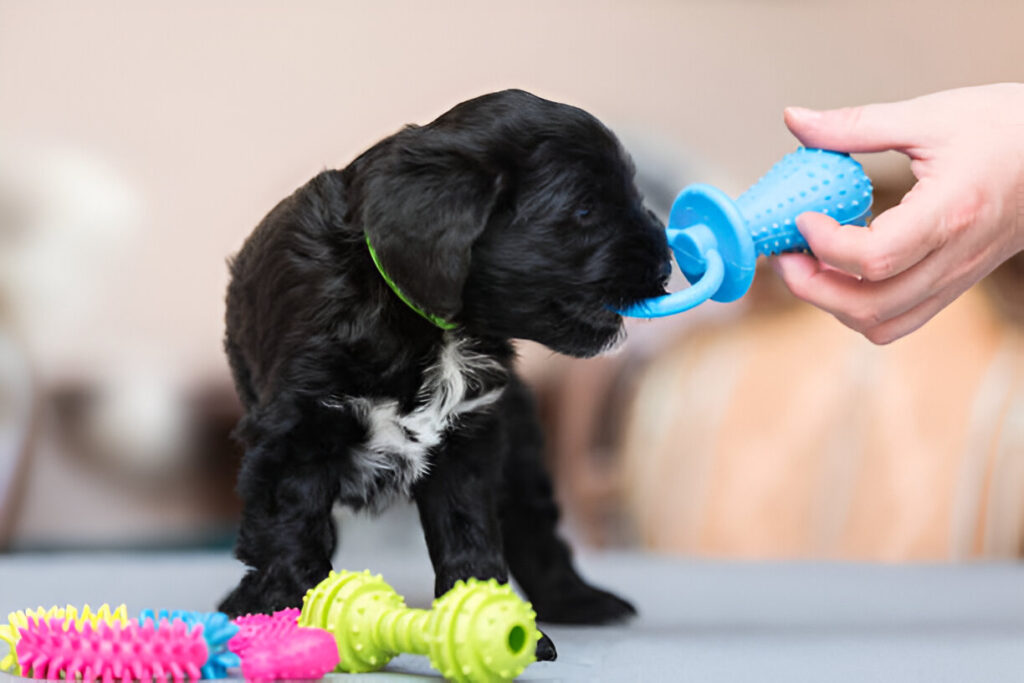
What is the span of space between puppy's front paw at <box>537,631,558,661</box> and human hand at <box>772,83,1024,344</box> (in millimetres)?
680

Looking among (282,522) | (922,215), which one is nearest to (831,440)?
(922,215)

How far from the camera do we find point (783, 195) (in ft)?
5.63

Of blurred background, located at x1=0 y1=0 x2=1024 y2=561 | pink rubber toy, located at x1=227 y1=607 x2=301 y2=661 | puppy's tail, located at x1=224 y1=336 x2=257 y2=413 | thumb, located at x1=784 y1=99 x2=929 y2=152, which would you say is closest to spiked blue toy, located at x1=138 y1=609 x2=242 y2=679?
pink rubber toy, located at x1=227 y1=607 x2=301 y2=661

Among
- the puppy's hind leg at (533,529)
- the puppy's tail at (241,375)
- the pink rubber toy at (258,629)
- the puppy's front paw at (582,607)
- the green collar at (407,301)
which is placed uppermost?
the green collar at (407,301)

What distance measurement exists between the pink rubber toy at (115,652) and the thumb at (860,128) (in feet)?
3.76

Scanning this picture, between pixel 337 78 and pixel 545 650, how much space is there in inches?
123

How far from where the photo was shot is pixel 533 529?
7.72ft

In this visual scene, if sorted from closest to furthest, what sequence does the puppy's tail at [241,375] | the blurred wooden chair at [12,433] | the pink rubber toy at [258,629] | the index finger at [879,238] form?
1. the pink rubber toy at [258,629]
2. the index finger at [879,238]
3. the puppy's tail at [241,375]
4. the blurred wooden chair at [12,433]

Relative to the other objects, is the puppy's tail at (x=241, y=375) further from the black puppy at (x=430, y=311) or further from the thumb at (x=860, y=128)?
the thumb at (x=860, y=128)

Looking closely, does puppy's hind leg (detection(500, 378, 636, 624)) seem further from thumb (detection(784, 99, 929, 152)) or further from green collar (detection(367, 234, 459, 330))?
thumb (detection(784, 99, 929, 152))

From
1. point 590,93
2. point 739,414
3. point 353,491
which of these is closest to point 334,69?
point 590,93

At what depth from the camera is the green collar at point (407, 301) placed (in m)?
1.61

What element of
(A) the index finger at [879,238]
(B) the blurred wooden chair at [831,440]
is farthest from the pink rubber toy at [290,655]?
(B) the blurred wooden chair at [831,440]

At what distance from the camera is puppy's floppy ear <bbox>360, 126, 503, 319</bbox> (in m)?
1.57
